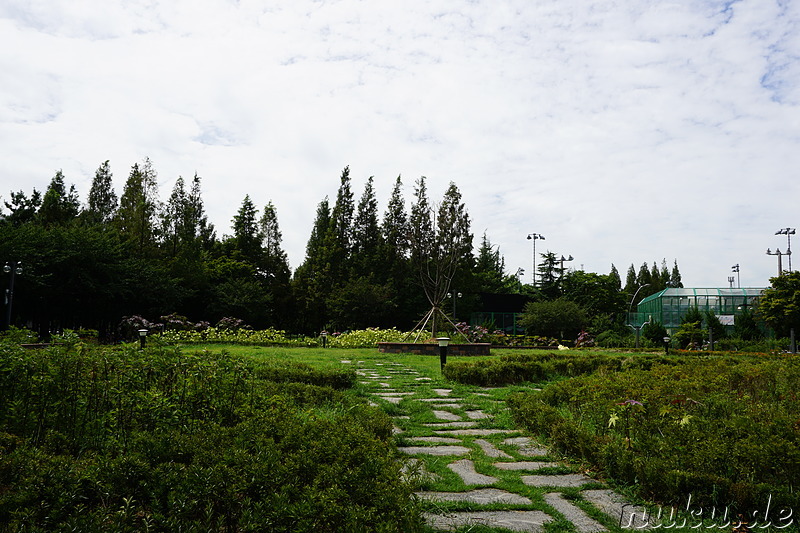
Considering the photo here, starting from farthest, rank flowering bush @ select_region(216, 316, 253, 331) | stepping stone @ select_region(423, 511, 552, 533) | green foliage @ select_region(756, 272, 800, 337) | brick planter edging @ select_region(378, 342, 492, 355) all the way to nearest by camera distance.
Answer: flowering bush @ select_region(216, 316, 253, 331) < green foliage @ select_region(756, 272, 800, 337) < brick planter edging @ select_region(378, 342, 492, 355) < stepping stone @ select_region(423, 511, 552, 533)

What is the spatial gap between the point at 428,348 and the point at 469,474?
526 inches

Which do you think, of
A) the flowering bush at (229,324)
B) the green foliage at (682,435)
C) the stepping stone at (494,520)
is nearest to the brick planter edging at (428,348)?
the flowering bush at (229,324)

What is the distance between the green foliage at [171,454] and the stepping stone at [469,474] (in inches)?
23.3

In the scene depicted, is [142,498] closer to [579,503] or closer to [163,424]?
[163,424]

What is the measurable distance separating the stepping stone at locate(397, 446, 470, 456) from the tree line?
47.6ft

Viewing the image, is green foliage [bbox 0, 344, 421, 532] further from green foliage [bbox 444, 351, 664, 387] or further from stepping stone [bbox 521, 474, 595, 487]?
green foliage [bbox 444, 351, 664, 387]

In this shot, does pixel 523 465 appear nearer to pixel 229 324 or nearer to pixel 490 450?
pixel 490 450

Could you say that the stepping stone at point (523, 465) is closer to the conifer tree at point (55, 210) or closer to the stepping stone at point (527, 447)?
the stepping stone at point (527, 447)

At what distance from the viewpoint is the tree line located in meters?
20.0

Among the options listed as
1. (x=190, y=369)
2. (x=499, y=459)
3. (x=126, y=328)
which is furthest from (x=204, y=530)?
(x=126, y=328)

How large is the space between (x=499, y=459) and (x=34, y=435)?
3251 mm

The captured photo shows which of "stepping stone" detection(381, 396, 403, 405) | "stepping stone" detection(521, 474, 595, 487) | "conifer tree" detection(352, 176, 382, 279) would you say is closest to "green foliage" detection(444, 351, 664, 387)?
"stepping stone" detection(381, 396, 403, 405)

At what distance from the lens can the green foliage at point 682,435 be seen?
336 cm

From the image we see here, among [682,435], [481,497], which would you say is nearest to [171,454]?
[481,497]
